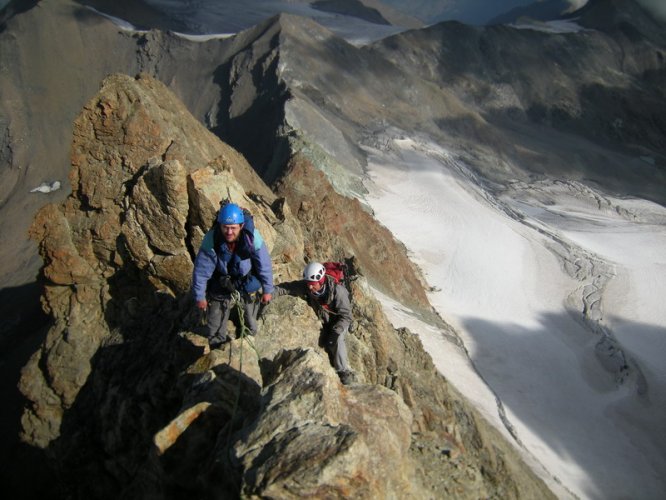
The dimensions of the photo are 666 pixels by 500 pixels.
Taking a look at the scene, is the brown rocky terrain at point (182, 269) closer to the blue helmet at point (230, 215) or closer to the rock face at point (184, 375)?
the rock face at point (184, 375)

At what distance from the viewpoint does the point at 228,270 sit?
22.3 ft

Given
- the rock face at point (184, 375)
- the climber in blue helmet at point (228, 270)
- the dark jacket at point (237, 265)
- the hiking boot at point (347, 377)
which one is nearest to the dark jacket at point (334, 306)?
the rock face at point (184, 375)

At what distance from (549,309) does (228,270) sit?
28873mm

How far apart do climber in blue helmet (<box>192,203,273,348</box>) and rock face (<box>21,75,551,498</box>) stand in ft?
1.82

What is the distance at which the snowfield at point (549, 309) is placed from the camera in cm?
2020

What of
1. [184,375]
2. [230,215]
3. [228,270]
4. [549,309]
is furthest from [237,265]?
[549,309]

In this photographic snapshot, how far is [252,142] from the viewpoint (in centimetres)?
4444

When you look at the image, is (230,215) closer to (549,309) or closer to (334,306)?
(334,306)

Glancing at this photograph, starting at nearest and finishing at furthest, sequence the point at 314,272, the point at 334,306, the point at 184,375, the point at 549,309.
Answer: the point at 184,375 → the point at 314,272 → the point at 334,306 → the point at 549,309

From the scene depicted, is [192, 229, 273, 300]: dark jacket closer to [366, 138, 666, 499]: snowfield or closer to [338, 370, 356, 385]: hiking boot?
[338, 370, 356, 385]: hiking boot

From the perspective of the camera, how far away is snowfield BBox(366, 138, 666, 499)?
2020 cm

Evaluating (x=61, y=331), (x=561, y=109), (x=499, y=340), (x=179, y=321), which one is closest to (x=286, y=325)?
(x=179, y=321)

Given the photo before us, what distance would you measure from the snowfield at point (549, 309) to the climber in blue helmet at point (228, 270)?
14416mm

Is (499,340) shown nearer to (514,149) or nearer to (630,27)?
(514,149)
